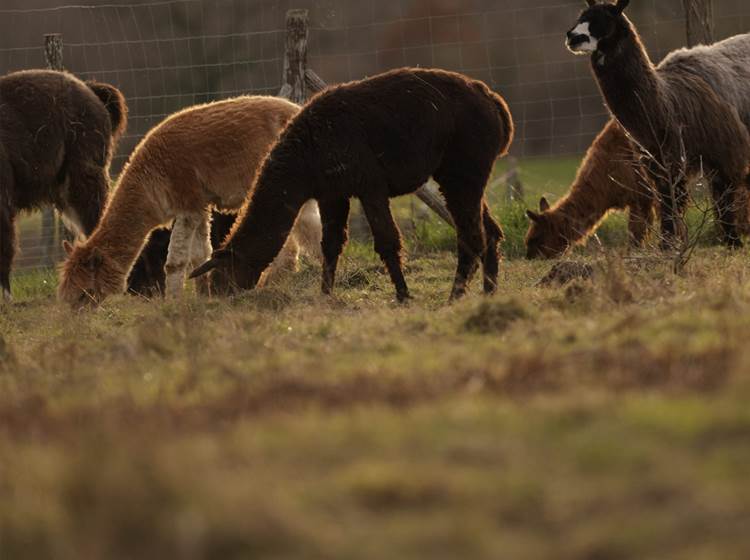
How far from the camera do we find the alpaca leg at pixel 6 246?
436 inches

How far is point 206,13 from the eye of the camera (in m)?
30.2

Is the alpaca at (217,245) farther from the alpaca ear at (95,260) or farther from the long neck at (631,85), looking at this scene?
the long neck at (631,85)

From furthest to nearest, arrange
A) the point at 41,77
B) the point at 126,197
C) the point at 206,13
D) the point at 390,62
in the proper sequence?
1. the point at 206,13
2. the point at 390,62
3. the point at 41,77
4. the point at 126,197

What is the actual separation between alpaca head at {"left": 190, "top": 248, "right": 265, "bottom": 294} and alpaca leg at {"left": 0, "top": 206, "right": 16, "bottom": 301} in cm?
299

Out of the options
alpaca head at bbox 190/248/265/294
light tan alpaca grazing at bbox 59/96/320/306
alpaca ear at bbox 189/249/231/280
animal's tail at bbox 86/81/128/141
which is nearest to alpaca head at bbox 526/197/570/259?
light tan alpaca grazing at bbox 59/96/320/306

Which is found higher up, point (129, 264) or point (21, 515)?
point (21, 515)

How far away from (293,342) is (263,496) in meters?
3.13

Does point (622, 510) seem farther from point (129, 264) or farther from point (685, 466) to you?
point (129, 264)

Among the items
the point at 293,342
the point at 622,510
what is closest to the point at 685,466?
the point at 622,510

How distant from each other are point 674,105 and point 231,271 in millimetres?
3432

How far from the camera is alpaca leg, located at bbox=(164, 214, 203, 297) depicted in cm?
1007

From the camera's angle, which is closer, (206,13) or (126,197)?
(126,197)

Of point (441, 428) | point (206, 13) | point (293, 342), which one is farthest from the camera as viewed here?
point (206, 13)

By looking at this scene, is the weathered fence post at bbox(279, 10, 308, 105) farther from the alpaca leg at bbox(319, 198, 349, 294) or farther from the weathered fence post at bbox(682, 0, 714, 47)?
the alpaca leg at bbox(319, 198, 349, 294)
